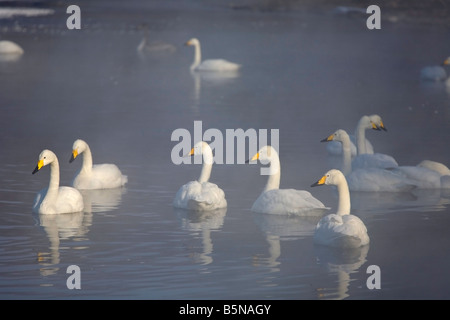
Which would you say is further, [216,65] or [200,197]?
[216,65]

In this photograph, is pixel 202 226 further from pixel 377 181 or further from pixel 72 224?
pixel 377 181

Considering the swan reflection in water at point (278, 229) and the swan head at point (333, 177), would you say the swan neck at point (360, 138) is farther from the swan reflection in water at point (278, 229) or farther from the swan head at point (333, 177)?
the swan head at point (333, 177)

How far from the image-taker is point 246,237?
35.7 feet

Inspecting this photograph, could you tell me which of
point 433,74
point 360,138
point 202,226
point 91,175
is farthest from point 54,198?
point 433,74

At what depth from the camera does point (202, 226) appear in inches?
452

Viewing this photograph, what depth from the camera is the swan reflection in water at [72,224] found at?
9.90 metres

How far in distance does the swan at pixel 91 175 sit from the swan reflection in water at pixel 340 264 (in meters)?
4.05

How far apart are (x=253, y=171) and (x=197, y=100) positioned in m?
8.61

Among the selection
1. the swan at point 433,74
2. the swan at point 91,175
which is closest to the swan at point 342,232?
the swan at point 91,175

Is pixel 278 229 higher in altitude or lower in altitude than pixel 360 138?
lower

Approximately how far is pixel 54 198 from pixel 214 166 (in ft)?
A: 13.0

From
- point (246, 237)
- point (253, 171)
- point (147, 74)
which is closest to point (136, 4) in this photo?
point (147, 74)

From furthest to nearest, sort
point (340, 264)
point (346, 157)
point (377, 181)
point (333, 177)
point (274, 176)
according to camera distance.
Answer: point (346, 157), point (377, 181), point (274, 176), point (333, 177), point (340, 264)

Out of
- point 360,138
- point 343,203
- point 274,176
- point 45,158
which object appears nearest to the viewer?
point 343,203
